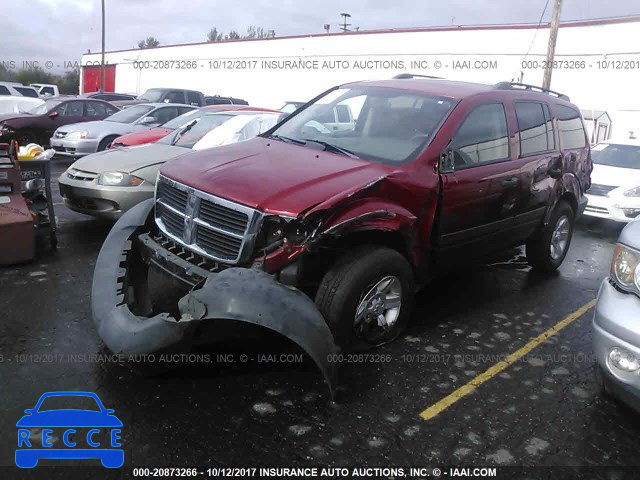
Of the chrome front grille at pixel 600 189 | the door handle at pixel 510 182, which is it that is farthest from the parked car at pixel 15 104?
the door handle at pixel 510 182

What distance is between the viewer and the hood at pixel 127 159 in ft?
20.2

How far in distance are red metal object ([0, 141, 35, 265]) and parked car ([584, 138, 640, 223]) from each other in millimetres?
8128

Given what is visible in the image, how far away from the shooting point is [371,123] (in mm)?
4508

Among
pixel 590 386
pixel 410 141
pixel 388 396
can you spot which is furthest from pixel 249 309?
pixel 590 386

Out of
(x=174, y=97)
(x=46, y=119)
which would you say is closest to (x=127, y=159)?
(x=46, y=119)

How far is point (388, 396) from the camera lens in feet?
11.1

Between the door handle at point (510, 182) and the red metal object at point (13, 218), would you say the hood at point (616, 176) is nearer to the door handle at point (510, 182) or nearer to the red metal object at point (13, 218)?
the door handle at point (510, 182)

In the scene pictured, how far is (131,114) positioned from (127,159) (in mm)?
7115

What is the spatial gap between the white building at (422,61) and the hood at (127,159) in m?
19.9

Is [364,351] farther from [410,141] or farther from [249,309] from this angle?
[410,141]

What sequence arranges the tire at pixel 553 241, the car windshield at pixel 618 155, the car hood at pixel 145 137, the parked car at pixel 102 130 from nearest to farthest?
the tire at pixel 553 241 → the car hood at pixel 145 137 → the car windshield at pixel 618 155 → the parked car at pixel 102 130

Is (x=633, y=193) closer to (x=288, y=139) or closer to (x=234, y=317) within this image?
(x=288, y=139)

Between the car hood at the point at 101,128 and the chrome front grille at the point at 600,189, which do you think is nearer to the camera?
the chrome front grille at the point at 600,189

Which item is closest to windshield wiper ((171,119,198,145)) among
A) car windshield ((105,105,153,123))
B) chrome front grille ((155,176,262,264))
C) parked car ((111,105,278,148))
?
parked car ((111,105,278,148))
